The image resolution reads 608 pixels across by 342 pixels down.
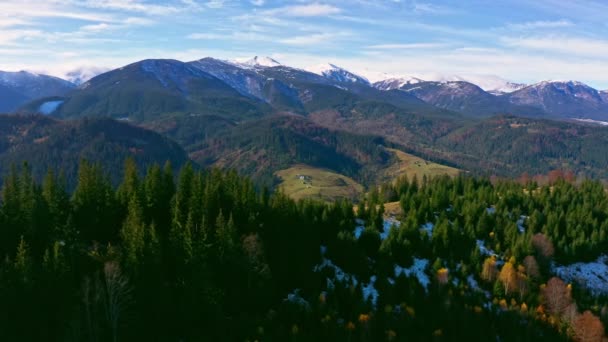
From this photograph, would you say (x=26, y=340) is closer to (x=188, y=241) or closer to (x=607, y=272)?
(x=188, y=241)

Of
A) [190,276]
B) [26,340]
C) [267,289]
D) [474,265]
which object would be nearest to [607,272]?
[474,265]

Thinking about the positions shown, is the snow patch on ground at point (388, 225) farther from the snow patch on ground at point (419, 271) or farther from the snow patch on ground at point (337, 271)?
the snow patch on ground at point (337, 271)

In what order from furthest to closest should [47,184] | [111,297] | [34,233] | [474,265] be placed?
[474,265], [47,184], [34,233], [111,297]

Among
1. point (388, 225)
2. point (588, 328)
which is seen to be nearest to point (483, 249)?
point (388, 225)

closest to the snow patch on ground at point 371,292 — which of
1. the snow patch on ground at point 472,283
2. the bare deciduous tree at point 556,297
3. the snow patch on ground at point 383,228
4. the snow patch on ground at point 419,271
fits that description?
the snow patch on ground at point 419,271

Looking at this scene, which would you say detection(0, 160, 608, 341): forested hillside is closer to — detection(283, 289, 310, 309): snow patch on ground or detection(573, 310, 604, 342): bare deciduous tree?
detection(573, 310, 604, 342): bare deciduous tree

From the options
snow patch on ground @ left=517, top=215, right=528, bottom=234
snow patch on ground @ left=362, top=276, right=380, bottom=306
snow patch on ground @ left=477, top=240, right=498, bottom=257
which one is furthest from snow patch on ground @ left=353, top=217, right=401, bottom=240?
snow patch on ground @ left=517, top=215, right=528, bottom=234
